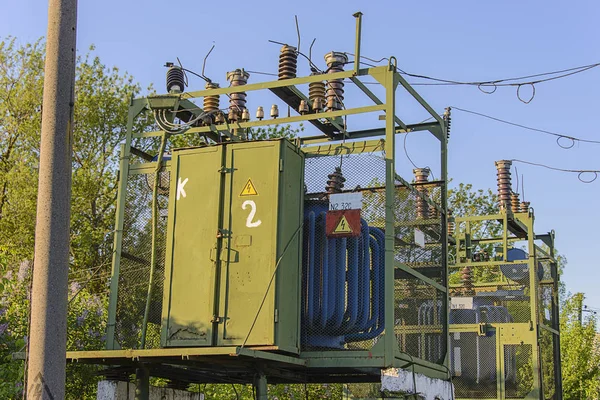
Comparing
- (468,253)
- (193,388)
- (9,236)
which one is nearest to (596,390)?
(468,253)

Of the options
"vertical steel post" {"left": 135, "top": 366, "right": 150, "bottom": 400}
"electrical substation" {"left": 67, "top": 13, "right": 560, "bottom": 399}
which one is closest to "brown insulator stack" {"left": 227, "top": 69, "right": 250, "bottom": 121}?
"electrical substation" {"left": 67, "top": 13, "right": 560, "bottom": 399}

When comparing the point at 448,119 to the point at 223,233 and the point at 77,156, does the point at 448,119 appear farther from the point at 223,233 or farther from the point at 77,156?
the point at 77,156

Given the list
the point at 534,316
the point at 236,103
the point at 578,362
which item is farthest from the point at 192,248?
the point at 578,362

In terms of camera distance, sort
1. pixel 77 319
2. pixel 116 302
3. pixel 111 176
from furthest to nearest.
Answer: pixel 111 176, pixel 77 319, pixel 116 302

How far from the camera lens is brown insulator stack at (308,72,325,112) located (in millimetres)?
10875

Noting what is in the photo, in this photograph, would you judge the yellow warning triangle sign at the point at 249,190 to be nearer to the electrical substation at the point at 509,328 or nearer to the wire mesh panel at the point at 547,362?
the electrical substation at the point at 509,328

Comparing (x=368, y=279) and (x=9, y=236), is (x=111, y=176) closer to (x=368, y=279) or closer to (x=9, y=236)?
(x=9, y=236)

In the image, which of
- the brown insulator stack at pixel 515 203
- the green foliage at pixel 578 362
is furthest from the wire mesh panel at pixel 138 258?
the green foliage at pixel 578 362

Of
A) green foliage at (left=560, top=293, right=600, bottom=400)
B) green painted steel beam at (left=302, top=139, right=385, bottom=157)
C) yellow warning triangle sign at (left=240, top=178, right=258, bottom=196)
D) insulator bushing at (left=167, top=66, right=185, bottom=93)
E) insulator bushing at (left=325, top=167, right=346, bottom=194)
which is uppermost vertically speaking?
insulator bushing at (left=167, top=66, right=185, bottom=93)

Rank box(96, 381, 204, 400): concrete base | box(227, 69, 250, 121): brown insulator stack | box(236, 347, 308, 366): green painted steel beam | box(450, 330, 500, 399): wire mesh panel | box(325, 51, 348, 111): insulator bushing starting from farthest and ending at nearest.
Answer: box(450, 330, 500, 399): wire mesh panel
box(227, 69, 250, 121): brown insulator stack
box(96, 381, 204, 400): concrete base
box(325, 51, 348, 111): insulator bushing
box(236, 347, 308, 366): green painted steel beam

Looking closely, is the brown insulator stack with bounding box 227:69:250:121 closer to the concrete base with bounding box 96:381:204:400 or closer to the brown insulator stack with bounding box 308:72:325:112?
the brown insulator stack with bounding box 308:72:325:112

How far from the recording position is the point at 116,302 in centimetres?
1088

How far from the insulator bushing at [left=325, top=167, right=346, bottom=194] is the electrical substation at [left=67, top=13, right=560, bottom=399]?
0.06 feet

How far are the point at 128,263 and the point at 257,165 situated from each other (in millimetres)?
2470
